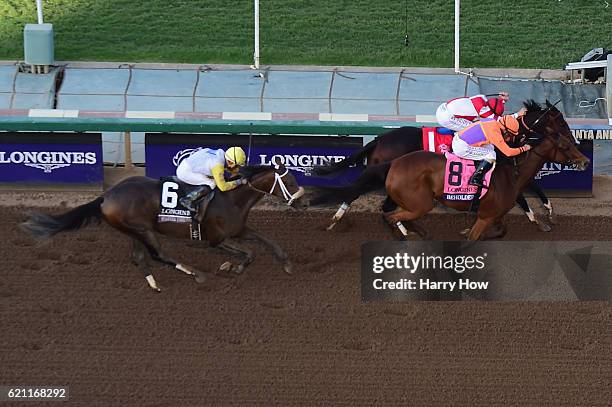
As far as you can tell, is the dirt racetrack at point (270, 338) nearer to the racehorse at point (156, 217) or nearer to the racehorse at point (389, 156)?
the racehorse at point (156, 217)

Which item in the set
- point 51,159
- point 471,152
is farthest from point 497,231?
point 51,159

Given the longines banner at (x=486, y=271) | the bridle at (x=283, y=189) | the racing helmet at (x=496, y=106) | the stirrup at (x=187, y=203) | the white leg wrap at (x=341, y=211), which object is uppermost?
the racing helmet at (x=496, y=106)

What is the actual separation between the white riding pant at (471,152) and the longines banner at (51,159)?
3648 millimetres

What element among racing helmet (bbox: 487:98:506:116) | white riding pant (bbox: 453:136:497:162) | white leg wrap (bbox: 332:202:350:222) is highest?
racing helmet (bbox: 487:98:506:116)

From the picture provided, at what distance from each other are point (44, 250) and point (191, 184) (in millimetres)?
1713

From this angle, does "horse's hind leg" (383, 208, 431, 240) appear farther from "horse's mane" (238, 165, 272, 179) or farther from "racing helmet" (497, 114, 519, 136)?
"horse's mane" (238, 165, 272, 179)

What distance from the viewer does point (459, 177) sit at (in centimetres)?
1075

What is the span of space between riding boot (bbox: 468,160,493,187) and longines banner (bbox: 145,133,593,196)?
1696 mm

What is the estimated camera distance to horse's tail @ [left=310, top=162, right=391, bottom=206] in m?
11.0

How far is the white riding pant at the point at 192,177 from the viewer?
34.0ft

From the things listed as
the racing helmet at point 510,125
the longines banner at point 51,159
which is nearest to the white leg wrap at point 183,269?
the longines banner at point 51,159

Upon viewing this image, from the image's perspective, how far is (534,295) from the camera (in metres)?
10.7

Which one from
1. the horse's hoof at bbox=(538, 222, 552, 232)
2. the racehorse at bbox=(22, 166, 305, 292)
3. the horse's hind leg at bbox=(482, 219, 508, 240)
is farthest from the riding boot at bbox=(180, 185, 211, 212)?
the horse's hoof at bbox=(538, 222, 552, 232)

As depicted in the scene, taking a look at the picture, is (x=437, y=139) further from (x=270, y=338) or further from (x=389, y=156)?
(x=270, y=338)
